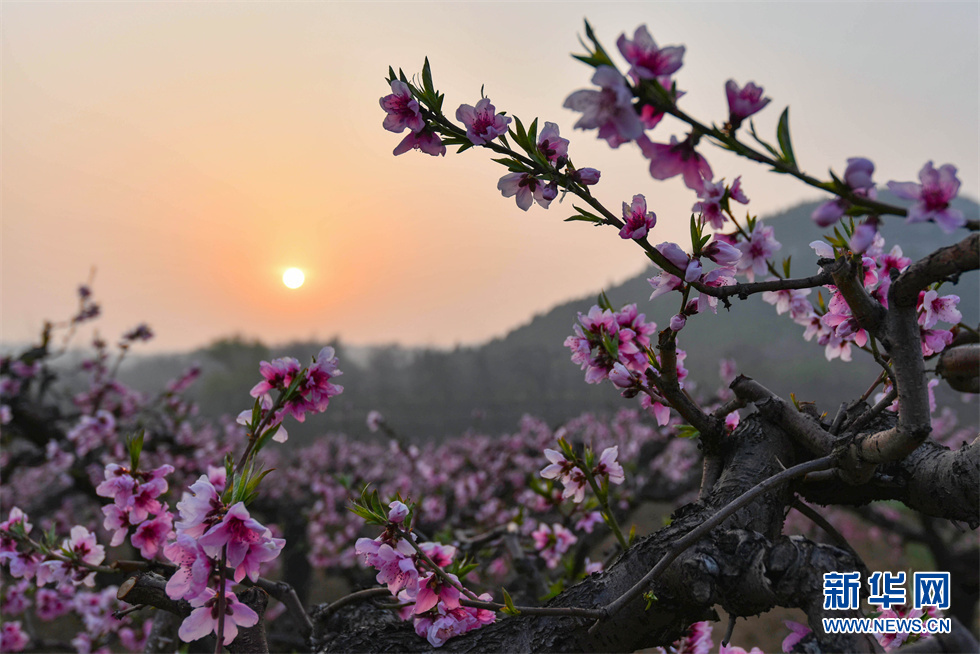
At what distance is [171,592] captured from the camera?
3.22 ft

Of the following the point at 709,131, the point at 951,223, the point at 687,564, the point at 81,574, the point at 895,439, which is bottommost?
the point at 687,564

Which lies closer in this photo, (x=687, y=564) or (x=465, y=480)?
(x=687, y=564)

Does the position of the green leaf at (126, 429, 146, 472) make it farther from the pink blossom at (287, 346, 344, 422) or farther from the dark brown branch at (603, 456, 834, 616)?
the dark brown branch at (603, 456, 834, 616)

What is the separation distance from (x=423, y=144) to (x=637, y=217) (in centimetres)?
47

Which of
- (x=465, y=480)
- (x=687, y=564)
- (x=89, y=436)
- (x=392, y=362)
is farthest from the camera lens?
(x=392, y=362)

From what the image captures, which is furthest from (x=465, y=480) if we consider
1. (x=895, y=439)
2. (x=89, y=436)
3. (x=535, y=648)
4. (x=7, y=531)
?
(x=895, y=439)

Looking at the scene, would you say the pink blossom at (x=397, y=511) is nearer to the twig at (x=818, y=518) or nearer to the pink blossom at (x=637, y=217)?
the pink blossom at (x=637, y=217)

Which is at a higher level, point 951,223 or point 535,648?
point 951,223

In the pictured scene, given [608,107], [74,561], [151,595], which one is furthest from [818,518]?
[74,561]

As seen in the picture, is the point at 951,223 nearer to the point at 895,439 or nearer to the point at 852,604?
the point at 895,439

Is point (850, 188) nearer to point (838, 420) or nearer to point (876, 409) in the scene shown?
point (876, 409)

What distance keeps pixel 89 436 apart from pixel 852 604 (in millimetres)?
6146

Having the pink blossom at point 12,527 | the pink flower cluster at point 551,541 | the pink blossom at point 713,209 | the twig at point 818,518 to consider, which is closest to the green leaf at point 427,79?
the pink blossom at point 713,209

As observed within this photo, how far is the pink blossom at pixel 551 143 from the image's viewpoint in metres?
1.06
